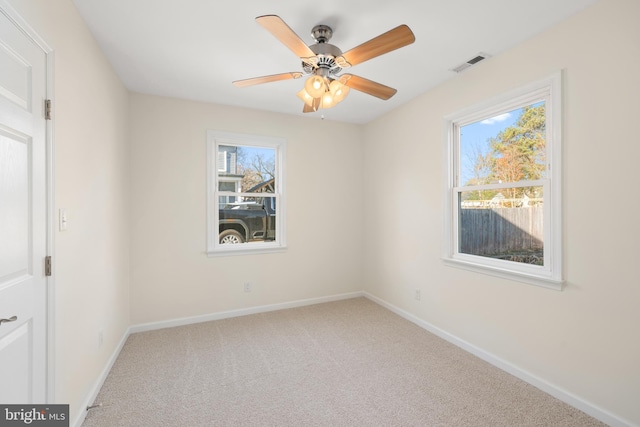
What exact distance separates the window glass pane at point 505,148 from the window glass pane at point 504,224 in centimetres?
14

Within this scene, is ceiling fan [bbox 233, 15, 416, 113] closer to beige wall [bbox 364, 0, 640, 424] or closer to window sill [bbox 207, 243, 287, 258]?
beige wall [bbox 364, 0, 640, 424]

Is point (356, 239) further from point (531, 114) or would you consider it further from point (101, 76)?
point (101, 76)

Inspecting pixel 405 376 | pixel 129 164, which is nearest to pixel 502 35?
pixel 405 376

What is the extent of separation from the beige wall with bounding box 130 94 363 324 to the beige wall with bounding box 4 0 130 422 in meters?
0.43

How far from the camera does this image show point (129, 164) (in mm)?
3049

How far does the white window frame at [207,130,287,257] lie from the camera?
342 centimetres

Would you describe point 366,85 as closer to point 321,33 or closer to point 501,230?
point 321,33

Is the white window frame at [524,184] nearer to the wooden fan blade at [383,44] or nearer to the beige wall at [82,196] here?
the wooden fan blade at [383,44]

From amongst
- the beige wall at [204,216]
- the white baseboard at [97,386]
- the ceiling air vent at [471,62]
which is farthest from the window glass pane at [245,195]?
the ceiling air vent at [471,62]

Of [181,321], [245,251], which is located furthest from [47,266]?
[245,251]

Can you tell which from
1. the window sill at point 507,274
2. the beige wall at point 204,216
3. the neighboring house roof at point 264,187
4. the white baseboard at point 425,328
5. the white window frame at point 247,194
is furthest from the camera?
the neighboring house roof at point 264,187

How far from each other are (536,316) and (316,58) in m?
2.48

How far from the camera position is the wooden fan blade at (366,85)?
2004 millimetres

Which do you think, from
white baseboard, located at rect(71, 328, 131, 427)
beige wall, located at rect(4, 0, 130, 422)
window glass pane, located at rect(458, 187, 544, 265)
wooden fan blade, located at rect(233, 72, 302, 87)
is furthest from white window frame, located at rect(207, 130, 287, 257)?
window glass pane, located at rect(458, 187, 544, 265)
